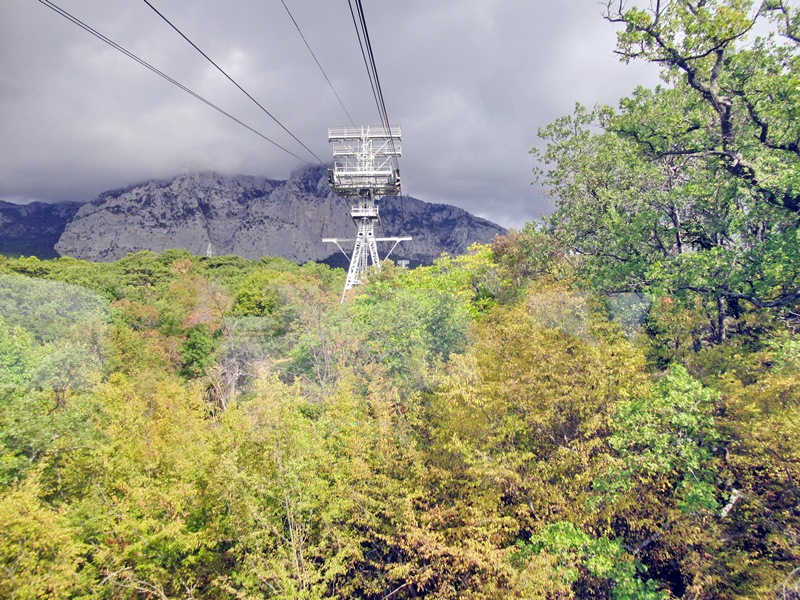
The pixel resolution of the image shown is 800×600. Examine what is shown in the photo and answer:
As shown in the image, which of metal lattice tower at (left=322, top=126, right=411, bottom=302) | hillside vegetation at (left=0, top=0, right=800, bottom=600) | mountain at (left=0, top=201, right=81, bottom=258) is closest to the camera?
hillside vegetation at (left=0, top=0, right=800, bottom=600)

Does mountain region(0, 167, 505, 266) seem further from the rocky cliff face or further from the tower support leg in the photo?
the tower support leg

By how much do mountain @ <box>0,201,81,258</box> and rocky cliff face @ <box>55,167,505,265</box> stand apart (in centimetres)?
492

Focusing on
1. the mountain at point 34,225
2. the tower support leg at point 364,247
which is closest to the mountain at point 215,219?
the mountain at point 34,225

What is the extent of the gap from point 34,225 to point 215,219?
4191 centimetres

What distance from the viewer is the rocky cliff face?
94.7m

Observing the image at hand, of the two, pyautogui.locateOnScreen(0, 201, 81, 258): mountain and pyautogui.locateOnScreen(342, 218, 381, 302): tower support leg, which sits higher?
pyautogui.locateOnScreen(0, 201, 81, 258): mountain

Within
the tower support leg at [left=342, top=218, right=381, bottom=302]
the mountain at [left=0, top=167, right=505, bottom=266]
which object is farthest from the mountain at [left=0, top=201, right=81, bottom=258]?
the tower support leg at [left=342, top=218, right=381, bottom=302]

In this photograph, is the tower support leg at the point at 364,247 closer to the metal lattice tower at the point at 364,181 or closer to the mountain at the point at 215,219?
the metal lattice tower at the point at 364,181

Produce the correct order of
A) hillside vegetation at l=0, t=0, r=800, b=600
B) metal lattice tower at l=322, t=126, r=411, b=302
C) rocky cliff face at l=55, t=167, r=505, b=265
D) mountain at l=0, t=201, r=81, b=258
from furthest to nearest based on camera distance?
rocky cliff face at l=55, t=167, r=505, b=265 → mountain at l=0, t=201, r=81, b=258 → metal lattice tower at l=322, t=126, r=411, b=302 → hillside vegetation at l=0, t=0, r=800, b=600

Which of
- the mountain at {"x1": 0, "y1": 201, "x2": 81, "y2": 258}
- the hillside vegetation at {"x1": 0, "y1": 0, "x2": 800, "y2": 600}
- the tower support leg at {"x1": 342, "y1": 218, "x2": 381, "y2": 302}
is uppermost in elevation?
the mountain at {"x1": 0, "y1": 201, "x2": 81, "y2": 258}

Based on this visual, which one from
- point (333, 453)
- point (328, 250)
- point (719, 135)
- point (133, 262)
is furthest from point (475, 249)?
point (328, 250)

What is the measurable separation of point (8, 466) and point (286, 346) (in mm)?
15973

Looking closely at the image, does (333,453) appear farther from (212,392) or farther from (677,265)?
(212,392)

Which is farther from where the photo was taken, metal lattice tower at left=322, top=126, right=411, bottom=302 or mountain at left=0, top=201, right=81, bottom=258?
mountain at left=0, top=201, right=81, bottom=258
